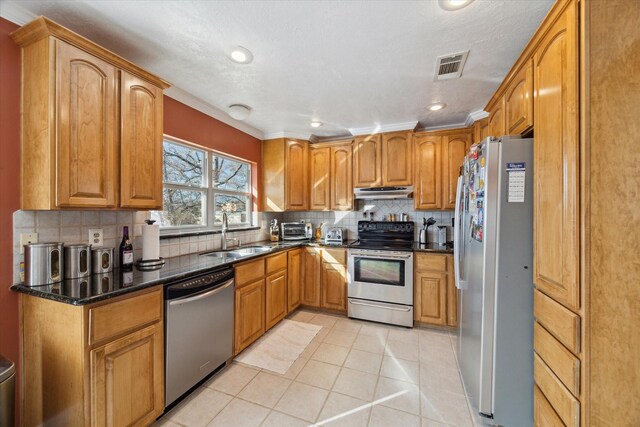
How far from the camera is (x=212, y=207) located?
2963mm

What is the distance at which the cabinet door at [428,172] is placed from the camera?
3.19m

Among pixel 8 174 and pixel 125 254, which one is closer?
pixel 8 174

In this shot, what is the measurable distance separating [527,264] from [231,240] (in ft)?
9.14

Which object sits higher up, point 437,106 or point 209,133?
point 437,106

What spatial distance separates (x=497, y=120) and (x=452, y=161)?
0.93 metres

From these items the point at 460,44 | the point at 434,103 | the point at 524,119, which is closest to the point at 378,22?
the point at 460,44

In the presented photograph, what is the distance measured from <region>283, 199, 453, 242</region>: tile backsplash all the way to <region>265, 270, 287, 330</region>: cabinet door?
4.14 feet

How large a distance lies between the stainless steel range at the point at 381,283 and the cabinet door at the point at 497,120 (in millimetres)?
1454

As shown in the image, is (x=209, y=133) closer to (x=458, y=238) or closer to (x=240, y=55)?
(x=240, y=55)

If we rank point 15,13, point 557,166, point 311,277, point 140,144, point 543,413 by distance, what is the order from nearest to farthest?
point 557,166 < point 543,413 < point 15,13 < point 140,144 < point 311,277

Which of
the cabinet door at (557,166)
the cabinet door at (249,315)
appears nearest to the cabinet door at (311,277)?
the cabinet door at (249,315)

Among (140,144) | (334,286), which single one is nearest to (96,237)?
(140,144)

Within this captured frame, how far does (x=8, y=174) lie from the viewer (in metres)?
1.41

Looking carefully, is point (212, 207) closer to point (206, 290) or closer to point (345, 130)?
point (206, 290)
